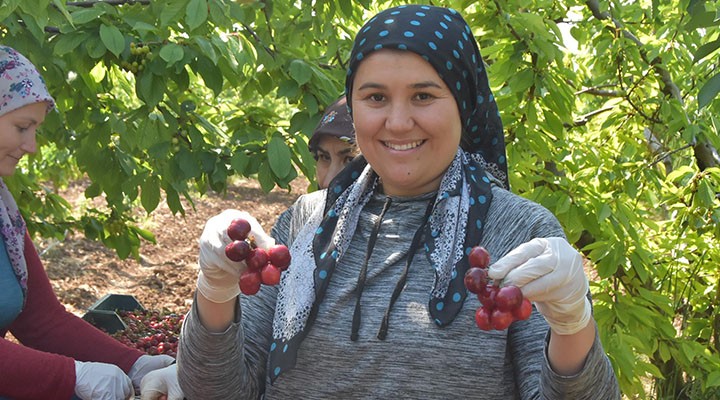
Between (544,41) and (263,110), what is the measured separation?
45.4 inches

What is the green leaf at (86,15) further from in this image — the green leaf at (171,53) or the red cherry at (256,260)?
the red cherry at (256,260)

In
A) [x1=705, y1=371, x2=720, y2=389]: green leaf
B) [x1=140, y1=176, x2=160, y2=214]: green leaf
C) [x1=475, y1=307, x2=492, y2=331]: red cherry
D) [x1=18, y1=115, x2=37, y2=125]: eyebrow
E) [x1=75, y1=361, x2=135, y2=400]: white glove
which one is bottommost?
[x1=705, y1=371, x2=720, y2=389]: green leaf

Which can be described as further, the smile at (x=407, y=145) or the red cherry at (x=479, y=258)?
the smile at (x=407, y=145)

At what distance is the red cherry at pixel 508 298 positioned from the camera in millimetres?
1246

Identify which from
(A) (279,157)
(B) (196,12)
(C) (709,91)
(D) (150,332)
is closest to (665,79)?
(A) (279,157)

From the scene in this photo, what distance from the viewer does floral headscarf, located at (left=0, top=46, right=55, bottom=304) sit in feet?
7.79

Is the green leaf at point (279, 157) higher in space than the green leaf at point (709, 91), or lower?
lower

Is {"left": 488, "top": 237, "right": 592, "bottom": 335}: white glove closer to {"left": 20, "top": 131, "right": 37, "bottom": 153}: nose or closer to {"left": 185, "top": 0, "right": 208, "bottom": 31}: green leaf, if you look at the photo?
{"left": 185, "top": 0, "right": 208, "bottom": 31}: green leaf

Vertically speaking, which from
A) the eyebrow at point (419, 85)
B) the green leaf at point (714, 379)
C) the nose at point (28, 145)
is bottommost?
the green leaf at point (714, 379)

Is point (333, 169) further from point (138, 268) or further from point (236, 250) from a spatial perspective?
point (138, 268)

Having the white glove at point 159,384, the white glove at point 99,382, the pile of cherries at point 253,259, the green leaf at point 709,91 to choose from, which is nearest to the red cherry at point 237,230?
the pile of cherries at point 253,259

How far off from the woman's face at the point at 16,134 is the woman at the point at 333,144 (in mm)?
854

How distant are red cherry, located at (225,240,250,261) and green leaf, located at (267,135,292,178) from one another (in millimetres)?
1529

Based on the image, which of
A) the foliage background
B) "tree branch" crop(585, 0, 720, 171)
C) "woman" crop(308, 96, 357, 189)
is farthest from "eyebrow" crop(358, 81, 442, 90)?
"tree branch" crop(585, 0, 720, 171)
